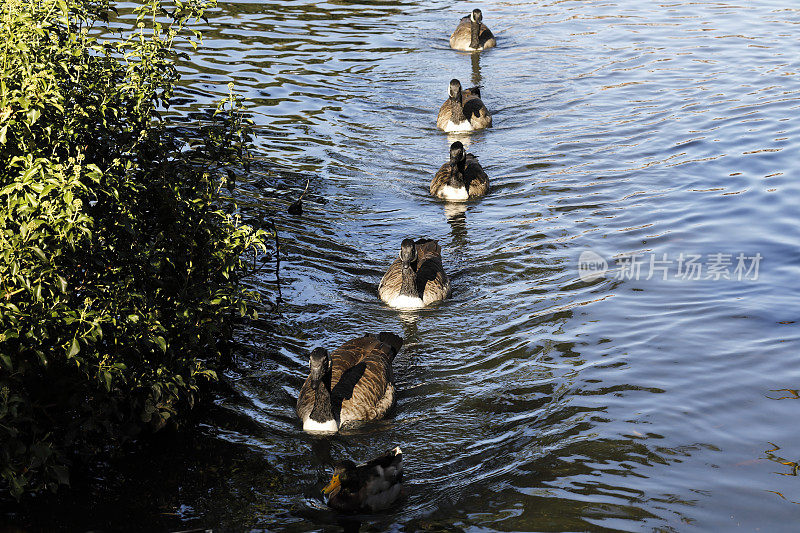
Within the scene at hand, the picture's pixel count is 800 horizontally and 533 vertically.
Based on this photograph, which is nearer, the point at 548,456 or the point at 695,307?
the point at 548,456

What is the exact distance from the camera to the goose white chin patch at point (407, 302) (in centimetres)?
1229

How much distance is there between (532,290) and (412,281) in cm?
180

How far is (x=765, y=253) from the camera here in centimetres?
1342

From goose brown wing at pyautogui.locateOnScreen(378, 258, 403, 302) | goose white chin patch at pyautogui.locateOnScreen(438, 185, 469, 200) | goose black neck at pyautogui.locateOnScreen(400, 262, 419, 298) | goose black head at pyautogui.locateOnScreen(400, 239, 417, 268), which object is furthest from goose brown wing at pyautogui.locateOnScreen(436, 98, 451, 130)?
goose black neck at pyautogui.locateOnScreen(400, 262, 419, 298)

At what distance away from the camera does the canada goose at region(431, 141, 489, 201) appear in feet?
51.8

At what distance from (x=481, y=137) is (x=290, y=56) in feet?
20.8

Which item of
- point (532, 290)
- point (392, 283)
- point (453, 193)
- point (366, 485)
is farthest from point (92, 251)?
point (453, 193)

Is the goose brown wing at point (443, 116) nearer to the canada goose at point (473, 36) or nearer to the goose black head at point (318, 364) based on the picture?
the canada goose at point (473, 36)

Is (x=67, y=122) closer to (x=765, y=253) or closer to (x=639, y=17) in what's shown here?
(x=765, y=253)

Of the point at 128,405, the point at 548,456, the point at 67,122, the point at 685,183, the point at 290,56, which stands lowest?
the point at 548,456

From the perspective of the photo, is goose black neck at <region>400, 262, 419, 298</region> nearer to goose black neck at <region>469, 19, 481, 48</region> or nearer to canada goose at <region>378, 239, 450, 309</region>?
canada goose at <region>378, 239, 450, 309</region>

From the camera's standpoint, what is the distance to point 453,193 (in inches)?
623

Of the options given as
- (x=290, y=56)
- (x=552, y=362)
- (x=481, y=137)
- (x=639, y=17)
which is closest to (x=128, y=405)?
(x=552, y=362)

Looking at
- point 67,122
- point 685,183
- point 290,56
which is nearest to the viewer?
point 67,122
